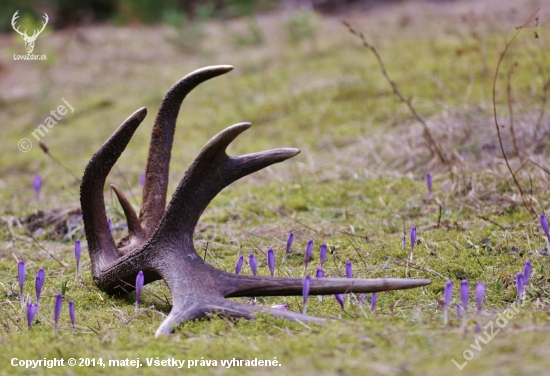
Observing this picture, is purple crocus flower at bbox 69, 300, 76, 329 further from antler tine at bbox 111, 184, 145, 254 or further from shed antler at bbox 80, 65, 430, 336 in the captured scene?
antler tine at bbox 111, 184, 145, 254

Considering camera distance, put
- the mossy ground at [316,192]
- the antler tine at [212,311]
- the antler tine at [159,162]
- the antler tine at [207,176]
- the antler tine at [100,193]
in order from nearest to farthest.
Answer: the mossy ground at [316,192] → the antler tine at [212,311] → the antler tine at [207,176] → the antler tine at [100,193] → the antler tine at [159,162]

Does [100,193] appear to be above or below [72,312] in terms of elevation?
above

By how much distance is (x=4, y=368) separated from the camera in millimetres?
2232

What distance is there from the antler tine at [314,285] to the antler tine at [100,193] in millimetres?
789

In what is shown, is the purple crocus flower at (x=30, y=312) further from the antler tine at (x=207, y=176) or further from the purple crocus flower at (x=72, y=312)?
the antler tine at (x=207, y=176)


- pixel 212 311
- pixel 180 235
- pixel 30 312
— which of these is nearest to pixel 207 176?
pixel 180 235

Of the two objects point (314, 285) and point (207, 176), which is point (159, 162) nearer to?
point (207, 176)

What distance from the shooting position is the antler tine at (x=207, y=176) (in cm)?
270

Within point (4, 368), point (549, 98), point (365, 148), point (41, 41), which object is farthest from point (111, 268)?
point (41, 41)

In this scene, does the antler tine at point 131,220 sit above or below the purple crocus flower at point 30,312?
above

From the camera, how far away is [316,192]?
4934 mm

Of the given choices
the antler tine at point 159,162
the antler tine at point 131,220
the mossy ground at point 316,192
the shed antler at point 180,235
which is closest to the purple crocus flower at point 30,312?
the mossy ground at point 316,192

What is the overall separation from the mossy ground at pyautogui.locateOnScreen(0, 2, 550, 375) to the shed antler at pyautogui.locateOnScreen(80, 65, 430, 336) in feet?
0.34

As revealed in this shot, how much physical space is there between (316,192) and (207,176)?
7.26 ft
